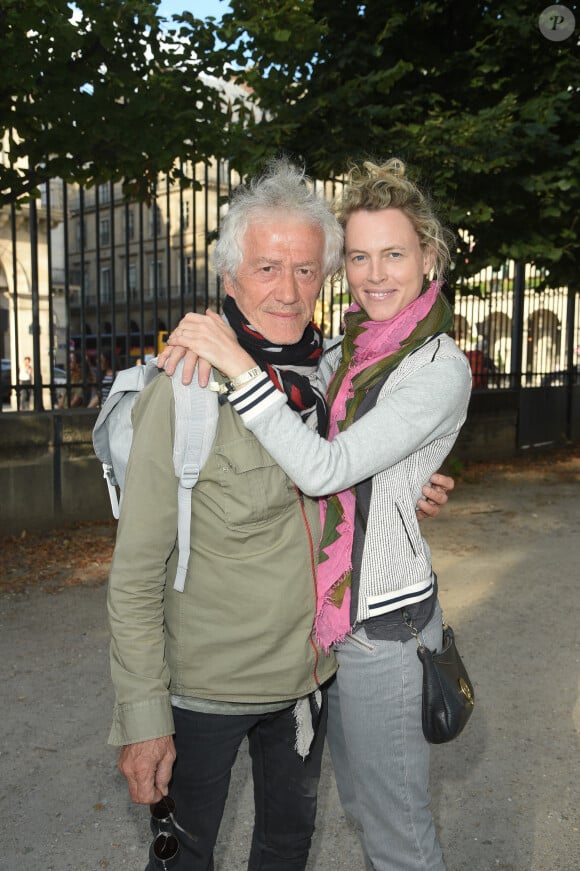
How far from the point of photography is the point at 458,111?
322 inches

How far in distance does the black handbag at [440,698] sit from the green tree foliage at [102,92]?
443 cm

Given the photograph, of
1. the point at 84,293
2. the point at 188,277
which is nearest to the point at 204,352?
the point at 84,293

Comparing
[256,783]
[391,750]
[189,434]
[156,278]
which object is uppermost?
[156,278]

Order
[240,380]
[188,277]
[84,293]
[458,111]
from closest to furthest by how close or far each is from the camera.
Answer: [240,380] < [84,293] < [458,111] < [188,277]

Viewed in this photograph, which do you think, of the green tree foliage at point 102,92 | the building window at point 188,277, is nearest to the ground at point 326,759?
the green tree foliage at point 102,92

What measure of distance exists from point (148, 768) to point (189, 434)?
74 centimetres

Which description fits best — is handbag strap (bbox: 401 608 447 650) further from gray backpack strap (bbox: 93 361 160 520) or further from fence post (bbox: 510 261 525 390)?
fence post (bbox: 510 261 525 390)

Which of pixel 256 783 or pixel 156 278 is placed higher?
pixel 156 278

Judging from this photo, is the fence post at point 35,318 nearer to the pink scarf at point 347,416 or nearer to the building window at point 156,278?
the building window at point 156,278

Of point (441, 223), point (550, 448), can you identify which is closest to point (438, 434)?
point (441, 223)

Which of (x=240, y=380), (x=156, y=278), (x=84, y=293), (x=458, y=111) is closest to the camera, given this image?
(x=240, y=380)

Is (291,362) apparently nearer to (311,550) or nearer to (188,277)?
(311,550)

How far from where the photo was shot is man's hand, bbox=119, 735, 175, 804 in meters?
1.72

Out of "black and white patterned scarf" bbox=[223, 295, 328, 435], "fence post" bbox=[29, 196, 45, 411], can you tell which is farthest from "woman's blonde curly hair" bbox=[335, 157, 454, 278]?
"fence post" bbox=[29, 196, 45, 411]
